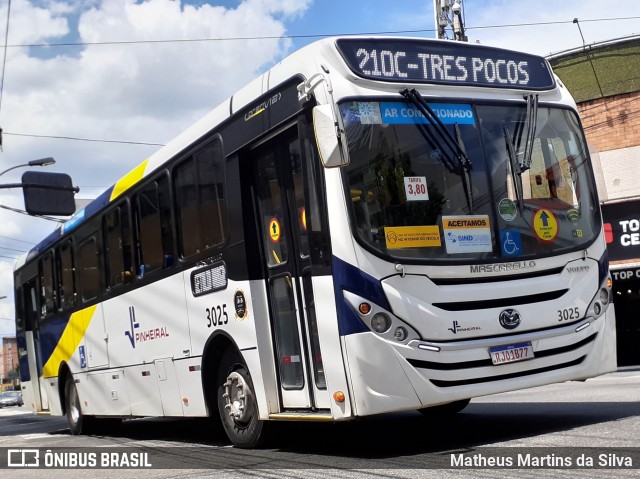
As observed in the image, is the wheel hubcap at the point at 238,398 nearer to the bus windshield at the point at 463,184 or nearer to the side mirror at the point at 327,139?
the bus windshield at the point at 463,184

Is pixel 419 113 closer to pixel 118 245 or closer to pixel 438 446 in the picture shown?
pixel 438 446

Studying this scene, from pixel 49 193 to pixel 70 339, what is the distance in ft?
21.5

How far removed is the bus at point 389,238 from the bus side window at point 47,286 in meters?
6.59

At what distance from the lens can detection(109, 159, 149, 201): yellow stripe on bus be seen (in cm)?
1180

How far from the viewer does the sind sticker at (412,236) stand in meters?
7.52

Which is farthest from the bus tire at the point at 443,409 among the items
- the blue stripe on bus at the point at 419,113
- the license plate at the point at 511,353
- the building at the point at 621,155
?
the building at the point at 621,155

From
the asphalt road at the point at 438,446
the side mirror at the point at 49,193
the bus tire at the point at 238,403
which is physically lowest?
the asphalt road at the point at 438,446

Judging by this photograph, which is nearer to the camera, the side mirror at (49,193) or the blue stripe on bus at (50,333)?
the blue stripe on bus at (50,333)

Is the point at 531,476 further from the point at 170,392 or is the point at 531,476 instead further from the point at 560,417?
the point at 170,392

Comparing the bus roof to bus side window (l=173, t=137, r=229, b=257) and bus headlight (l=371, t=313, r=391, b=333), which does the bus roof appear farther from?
bus headlight (l=371, t=313, r=391, b=333)

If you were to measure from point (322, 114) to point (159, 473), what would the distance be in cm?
346

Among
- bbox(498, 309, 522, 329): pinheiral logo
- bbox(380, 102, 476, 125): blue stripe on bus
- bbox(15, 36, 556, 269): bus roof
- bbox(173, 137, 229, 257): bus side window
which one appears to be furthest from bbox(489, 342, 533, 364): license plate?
bbox(173, 137, 229, 257): bus side window

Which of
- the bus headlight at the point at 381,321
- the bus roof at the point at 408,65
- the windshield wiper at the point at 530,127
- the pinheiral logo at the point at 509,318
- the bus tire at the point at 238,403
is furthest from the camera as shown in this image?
the bus tire at the point at 238,403

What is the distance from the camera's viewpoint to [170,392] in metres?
10.8
